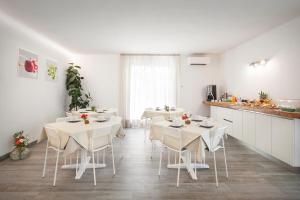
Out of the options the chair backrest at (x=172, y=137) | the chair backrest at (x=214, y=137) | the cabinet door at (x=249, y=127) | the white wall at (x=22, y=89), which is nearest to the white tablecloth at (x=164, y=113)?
the cabinet door at (x=249, y=127)

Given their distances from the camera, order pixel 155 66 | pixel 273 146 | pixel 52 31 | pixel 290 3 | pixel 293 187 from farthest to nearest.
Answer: pixel 155 66 < pixel 52 31 < pixel 273 146 < pixel 290 3 < pixel 293 187

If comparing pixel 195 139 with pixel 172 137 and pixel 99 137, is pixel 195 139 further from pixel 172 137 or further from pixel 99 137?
pixel 99 137

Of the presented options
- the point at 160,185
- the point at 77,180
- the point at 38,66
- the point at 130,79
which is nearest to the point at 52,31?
the point at 38,66

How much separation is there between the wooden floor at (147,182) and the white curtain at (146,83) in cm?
318

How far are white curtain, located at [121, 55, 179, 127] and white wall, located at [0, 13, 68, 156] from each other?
2.30 m

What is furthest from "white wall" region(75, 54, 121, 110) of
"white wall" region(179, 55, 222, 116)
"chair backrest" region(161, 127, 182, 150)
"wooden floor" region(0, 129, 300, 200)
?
"chair backrest" region(161, 127, 182, 150)

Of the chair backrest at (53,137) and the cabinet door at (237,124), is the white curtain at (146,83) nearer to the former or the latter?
the cabinet door at (237,124)

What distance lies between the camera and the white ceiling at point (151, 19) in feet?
9.48

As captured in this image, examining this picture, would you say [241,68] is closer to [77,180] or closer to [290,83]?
[290,83]

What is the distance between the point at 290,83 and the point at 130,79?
4592mm

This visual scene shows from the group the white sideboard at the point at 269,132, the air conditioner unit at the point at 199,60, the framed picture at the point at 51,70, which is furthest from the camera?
the air conditioner unit at the point at 199,60

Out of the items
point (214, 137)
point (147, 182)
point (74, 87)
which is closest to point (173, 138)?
point (214, 137)

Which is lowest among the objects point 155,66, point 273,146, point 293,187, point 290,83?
point 293,187

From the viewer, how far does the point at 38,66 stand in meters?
4.54
